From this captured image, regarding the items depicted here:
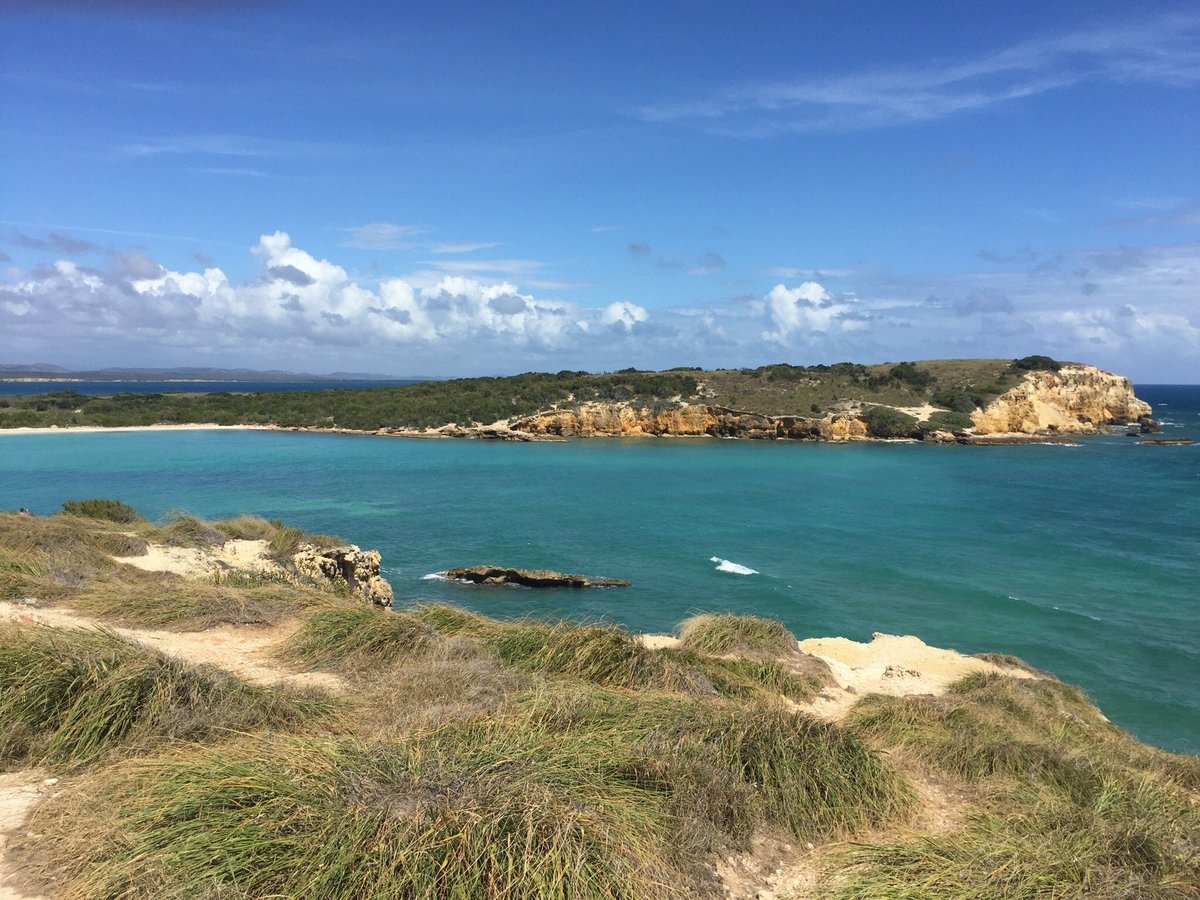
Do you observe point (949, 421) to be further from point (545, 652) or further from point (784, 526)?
point (545, 652)

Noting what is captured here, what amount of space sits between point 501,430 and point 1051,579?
50.1 meters

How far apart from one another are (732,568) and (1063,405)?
72.0 metres

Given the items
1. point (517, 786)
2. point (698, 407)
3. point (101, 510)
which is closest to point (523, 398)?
point (698, 407)

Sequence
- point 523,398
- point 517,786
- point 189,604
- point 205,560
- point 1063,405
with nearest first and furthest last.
Answer: point 517,786, point 189,604, point 205,560, point 523,398, point 1063,405

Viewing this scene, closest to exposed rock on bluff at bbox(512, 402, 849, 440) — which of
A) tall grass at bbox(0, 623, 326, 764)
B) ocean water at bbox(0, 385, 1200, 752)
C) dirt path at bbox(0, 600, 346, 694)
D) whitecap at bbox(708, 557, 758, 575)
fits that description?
ocean water at bbox(0, 385, 1200, 752)

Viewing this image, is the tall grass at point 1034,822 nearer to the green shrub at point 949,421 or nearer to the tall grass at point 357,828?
the tall grass at point 357,828

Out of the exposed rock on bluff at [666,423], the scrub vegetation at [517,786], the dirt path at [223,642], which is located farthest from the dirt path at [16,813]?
the exposed rock on bluff at [666,423]

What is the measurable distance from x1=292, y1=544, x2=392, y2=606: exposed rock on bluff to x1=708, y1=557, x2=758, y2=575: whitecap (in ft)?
38.9

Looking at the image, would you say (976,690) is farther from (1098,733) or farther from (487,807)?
(487,807)

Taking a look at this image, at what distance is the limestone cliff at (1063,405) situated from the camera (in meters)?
73.8

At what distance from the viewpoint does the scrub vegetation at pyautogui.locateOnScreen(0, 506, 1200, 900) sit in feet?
13.0

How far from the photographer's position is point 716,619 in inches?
545

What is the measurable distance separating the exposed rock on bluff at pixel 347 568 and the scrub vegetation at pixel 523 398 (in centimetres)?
5218

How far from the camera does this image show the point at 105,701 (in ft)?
19.4
